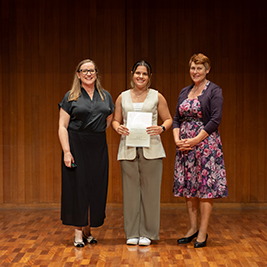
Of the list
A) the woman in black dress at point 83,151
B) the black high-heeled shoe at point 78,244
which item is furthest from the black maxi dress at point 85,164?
the black high-heeled shoe at point 78,244

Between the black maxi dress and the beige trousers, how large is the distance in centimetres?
22

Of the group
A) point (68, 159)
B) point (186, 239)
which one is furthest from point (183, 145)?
point (68, 159)

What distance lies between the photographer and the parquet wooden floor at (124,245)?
2.80m

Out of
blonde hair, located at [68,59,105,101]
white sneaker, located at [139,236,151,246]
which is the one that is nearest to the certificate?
blonde hair, located at [68,59,105,101]

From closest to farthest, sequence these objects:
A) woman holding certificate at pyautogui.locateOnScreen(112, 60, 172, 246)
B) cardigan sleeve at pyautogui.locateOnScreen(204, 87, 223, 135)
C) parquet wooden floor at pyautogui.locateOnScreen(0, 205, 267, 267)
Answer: parquet wooden floor at pyautogui.locateOnScreen(0, 205, 267, 267) → cardigan sleeve at pyautogui.locateOnScreen(204, 87, 223, 135) → woman holding certificate at pyautogui.locateOnScreen(112, 60, 172, 246)

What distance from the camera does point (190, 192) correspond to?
3.21 meters

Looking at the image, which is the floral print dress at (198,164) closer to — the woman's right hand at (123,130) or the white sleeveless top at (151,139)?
the white sleeveless top at (151,139)

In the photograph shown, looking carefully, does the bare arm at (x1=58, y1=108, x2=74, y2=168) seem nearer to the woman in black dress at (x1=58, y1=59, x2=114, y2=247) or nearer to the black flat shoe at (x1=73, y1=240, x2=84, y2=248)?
the woman in black dress at (x1=58, y1=59, x2=114, y2=247)

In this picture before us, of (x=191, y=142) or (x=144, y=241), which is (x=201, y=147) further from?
(x=144, y=241)

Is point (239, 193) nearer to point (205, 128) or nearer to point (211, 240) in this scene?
point (211, 240)

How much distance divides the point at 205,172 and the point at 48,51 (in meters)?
2.66

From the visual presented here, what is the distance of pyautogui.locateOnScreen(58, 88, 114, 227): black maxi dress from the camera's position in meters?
3.15

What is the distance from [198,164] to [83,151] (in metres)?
0.97

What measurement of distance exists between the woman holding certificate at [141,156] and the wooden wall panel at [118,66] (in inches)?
58.5
